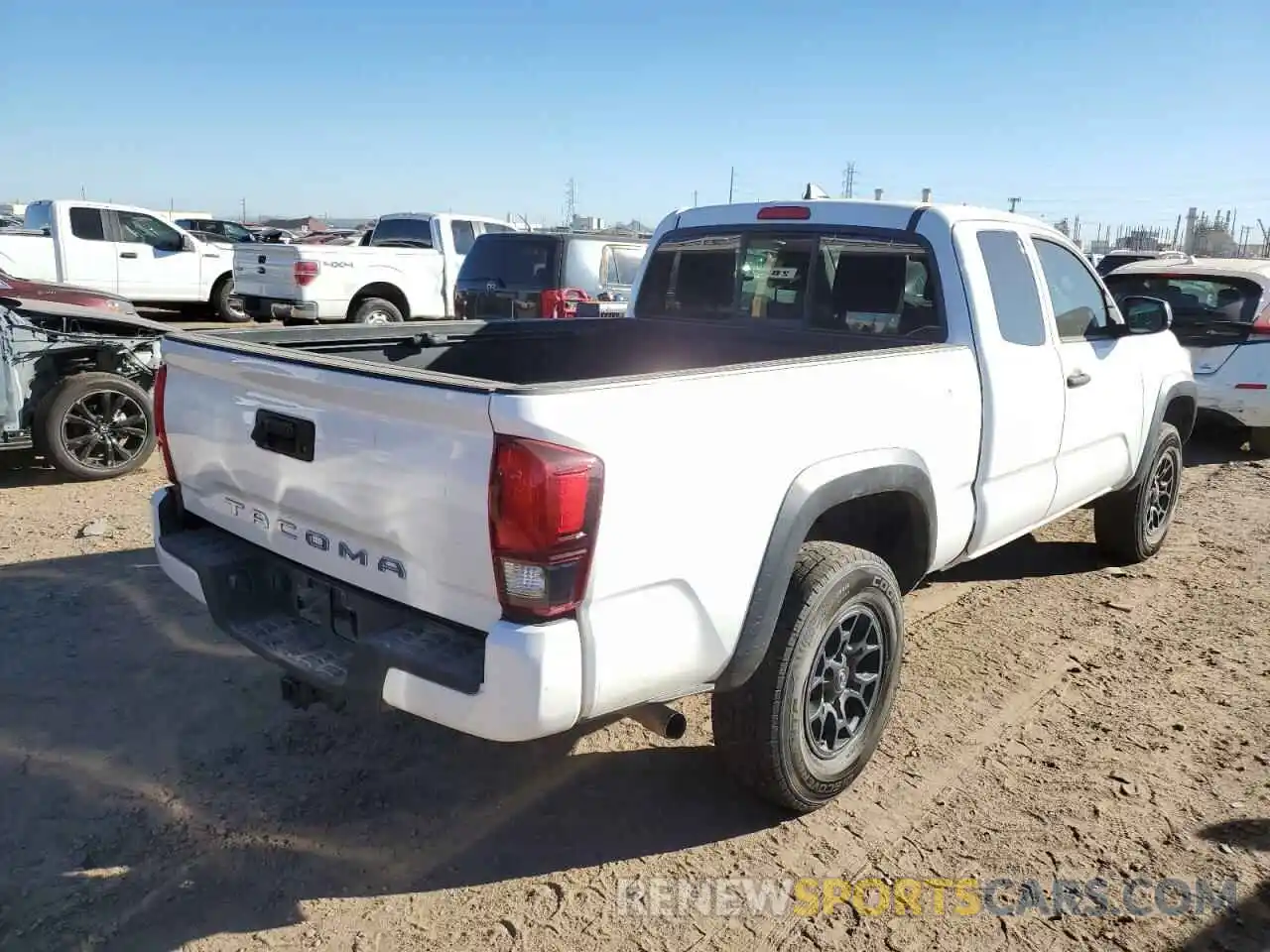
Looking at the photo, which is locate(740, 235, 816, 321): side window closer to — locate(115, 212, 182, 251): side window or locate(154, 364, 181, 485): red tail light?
locate(154, 364, 181, 485): red tail light

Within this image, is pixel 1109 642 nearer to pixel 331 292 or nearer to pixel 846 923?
pixel 846 923

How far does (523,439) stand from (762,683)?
117cm

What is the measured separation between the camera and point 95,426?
22.4 ft

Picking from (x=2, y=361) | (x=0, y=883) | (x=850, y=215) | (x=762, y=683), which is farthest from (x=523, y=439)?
(x=2, y=361)

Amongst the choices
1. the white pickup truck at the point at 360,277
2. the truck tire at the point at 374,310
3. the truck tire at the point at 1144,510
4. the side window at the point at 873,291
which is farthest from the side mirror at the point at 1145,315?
the truck tire at the point at 374,310

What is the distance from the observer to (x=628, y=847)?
3041 mm

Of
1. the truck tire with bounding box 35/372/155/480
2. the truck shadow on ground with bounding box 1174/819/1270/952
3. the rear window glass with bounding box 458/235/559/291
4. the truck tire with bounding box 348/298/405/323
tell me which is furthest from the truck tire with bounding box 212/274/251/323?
the truck shadow on ground with bounding box 1174/819/1270/952

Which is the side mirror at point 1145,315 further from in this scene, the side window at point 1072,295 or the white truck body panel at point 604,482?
the white truck body panel at point 604,482

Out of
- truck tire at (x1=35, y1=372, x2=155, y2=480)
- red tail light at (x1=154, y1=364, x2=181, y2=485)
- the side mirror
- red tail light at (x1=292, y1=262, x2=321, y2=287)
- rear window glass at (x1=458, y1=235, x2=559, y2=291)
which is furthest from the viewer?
red tail light at (x1=292, y1=262, x2=321, y2=287)

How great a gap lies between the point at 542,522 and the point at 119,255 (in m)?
15.2

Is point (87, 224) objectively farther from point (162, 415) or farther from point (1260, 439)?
point (1260, 439)

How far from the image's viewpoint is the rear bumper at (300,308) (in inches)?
504

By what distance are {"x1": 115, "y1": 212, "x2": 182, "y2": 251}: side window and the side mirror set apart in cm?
Result: 1464

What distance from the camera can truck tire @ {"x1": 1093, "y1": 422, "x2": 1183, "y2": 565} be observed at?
552 centimetres
